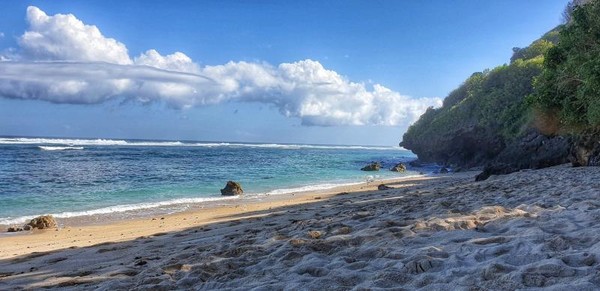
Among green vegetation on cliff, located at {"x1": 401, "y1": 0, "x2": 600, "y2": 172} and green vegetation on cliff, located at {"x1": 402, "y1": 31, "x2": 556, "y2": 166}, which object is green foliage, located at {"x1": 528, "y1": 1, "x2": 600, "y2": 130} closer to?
green vegetation on cliff, located at {"x1": 401, "y1": 0, "x2": 600, "y2": 172}

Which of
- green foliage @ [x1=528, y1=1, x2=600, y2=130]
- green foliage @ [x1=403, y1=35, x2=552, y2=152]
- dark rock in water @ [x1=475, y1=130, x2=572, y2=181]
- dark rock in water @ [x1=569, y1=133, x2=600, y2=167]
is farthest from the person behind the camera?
green foliage @ [x1=403, y1=35, x2=552, y2=152]

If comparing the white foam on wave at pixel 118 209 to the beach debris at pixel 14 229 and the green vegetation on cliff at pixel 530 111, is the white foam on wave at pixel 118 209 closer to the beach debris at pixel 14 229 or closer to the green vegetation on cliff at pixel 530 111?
the beach debris at pixel 14 229

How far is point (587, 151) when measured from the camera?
15.2 metres

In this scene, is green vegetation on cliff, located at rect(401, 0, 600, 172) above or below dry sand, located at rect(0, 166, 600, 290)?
above

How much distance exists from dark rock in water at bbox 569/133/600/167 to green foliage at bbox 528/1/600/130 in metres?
0.46

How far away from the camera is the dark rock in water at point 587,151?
14.7 meters

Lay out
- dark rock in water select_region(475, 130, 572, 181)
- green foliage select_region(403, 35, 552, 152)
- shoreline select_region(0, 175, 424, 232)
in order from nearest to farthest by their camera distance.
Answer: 1. shoreline select_region(0, 175, 424, 232)
2. dark rock in water select_region(475, 130, 572, 181)
3. green foliage select_region(403, 35, 552, 152)

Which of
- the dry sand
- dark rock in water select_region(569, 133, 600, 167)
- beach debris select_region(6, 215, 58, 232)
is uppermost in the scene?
dark rock in water select_region(569, 133, 600, 167)

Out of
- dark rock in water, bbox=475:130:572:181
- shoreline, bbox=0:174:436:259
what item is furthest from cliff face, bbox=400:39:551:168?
shoreline, bbox=0:174:436:259

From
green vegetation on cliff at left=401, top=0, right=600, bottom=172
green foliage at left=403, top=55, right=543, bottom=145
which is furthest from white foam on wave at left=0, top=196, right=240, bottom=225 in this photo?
green foliage at left=403, top=55, right=543, bottom=145

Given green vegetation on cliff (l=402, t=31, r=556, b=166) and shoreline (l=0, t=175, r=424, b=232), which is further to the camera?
green vegetation on cliff (l=402, t=31, r=556, b=166)

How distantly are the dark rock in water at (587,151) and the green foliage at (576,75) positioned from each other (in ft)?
1.50

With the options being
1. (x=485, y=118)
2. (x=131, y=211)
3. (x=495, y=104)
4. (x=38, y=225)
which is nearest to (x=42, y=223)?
(x=38, y=225)

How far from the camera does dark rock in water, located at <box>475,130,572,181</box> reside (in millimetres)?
17219
